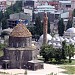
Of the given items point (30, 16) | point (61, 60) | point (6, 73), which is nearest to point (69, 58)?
point (61, 60)

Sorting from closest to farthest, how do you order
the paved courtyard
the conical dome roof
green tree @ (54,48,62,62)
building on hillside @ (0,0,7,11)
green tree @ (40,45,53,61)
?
the paved courtyard
the conical dome roof
green tree @ (54,48,62,62)
green tree @ (40,45,53,61)
building on hillside @ (0,0,7,11)

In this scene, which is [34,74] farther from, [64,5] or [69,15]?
[64,5]

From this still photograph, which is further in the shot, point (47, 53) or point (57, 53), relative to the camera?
point (47, 53)

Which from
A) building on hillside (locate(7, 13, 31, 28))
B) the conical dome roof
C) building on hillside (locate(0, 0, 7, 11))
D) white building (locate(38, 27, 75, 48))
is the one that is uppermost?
building on hillside (locate(0, 0, 7, 11))

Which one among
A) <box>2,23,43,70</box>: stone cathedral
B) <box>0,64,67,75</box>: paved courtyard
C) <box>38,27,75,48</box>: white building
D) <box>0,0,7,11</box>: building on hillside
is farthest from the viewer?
<box>0,0,7,11</box>: building on hillside

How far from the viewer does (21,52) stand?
143 feet

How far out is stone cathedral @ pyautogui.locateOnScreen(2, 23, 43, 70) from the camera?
43062mm

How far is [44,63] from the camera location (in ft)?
148

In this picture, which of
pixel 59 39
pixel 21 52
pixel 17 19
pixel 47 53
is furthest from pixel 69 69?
pixel 17 19

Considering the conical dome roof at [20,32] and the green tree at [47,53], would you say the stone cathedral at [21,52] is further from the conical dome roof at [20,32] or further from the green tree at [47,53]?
the green tree at [47,53]

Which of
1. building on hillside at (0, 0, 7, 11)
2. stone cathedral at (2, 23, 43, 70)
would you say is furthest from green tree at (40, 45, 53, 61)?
building on hillside at (0, 0, 7, 11)

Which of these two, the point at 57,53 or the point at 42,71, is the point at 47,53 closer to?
the point at 57,53

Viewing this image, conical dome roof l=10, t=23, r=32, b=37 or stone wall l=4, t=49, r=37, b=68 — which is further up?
conical dome roof l=10, t=23, r=32, b=37

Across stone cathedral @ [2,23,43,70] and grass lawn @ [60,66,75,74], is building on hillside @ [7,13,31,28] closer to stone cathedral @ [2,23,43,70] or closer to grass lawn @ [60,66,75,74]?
stone cathedral @ [2,23,43,70]
